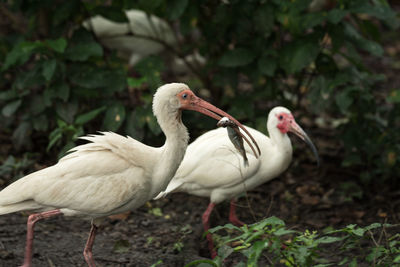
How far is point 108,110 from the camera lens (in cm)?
599

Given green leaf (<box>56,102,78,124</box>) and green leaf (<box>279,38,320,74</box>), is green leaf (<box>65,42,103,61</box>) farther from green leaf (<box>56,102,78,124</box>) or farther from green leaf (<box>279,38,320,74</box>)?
green leaf (<box>279,38,320,74</box>)

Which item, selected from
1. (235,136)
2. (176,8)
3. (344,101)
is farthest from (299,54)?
(235,136)

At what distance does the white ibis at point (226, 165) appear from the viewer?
4.88 meters

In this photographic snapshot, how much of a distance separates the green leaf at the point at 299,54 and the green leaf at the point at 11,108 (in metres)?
2.69

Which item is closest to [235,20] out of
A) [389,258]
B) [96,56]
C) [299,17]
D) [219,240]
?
[299,17]

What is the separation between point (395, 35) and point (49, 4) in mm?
6435

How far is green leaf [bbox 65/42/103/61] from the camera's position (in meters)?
5.80

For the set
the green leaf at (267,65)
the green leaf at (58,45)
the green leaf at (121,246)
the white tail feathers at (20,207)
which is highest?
the green leaf at (58,45)

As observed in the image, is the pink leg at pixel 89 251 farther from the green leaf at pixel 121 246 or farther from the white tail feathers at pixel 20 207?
the green leaf at pixel 121 246

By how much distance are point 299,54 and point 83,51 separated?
2066 mm

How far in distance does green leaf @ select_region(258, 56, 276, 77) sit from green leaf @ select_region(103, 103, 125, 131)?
→ 141 cm

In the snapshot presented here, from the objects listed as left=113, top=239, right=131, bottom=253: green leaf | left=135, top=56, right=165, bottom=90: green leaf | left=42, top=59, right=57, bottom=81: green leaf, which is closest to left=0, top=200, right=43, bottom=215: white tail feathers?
left=113, top=239, right=131, bottom=253: green leaf

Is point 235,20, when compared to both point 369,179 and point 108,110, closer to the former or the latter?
point 108,110

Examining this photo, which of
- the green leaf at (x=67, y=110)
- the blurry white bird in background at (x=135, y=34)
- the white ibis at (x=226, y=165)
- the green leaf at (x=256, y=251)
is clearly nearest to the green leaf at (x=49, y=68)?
the green leaf at (x=67, y=110)
